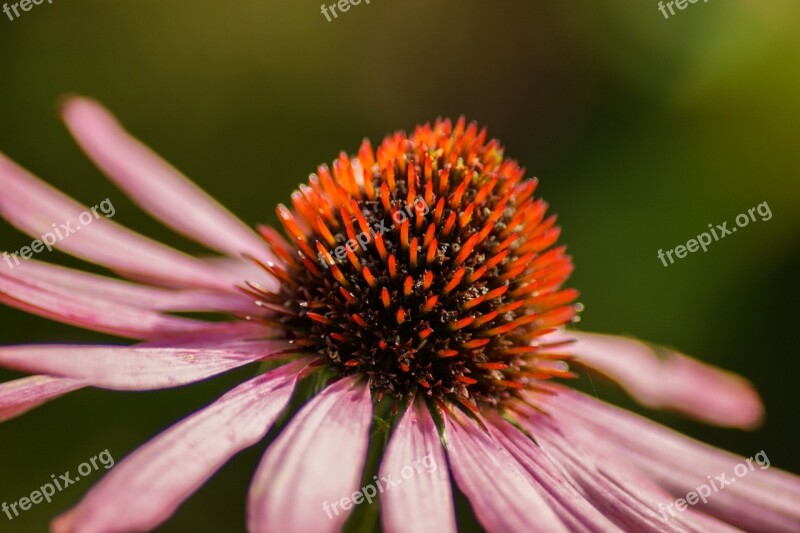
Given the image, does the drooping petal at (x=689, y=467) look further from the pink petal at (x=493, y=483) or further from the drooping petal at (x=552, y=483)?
the pink petal at (x=493, y=483)

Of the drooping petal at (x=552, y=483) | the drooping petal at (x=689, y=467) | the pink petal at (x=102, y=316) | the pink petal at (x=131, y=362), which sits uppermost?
the pink petal at (x=102, y=316)

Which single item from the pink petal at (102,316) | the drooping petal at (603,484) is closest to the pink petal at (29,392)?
the pink petal at (102,316)

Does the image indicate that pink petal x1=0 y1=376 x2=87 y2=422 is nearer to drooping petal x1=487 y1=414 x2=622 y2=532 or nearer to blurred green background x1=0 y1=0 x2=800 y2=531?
drooping petal x1=487 y1=414 x2=622 y2=532

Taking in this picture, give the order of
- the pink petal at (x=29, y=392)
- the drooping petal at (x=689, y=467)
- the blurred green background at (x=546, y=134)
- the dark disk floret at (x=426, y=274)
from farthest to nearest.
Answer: the blurred green background at (x=546, y=134) < the drooping petal at (x=689, y=467) < the dark disk floret at (x=426, y=274) < the pink petal at (x=29, y=392)

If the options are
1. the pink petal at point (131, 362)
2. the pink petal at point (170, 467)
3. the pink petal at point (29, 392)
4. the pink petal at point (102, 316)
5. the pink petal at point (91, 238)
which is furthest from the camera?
the pink petal at point (91, 238)

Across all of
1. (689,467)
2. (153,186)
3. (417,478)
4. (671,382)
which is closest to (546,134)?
(671,382)

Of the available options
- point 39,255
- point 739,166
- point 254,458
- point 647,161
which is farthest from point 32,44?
point 739,166
